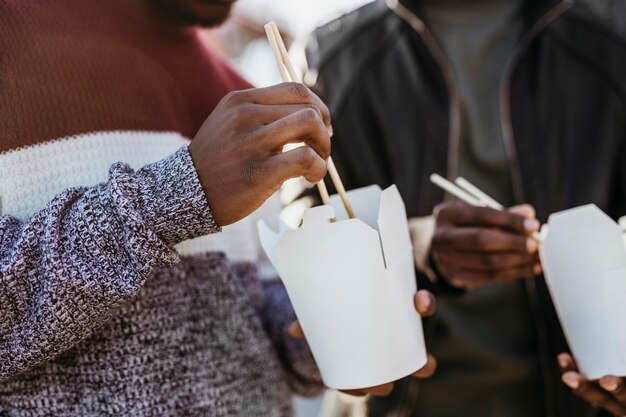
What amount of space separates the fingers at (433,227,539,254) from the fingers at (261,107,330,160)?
0.41m

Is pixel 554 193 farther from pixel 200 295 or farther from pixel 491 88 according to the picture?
pixel 200 295

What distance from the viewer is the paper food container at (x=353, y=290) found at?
0.74 metres

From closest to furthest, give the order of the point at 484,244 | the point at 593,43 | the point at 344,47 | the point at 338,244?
the point at 338,244 → the point at 484,244 → the point at 593,43 → the point at 344,47

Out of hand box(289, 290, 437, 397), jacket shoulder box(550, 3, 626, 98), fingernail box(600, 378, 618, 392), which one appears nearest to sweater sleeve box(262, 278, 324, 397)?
hand box(289, 290, 437, 397)

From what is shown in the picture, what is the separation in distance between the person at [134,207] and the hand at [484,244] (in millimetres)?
188

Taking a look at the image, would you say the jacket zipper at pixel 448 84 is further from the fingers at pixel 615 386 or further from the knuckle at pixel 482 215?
the fingers at pixel 615 386

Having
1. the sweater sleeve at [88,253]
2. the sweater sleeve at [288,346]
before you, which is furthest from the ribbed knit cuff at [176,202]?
the sweater sleeve at [288,346]

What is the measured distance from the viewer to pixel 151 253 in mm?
639

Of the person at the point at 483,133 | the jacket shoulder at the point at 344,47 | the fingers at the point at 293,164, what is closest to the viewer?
the fingers at the point at 293,164

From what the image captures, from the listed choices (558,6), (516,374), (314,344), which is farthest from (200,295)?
(558,6)

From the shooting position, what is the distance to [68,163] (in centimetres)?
76

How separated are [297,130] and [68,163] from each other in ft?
0.97

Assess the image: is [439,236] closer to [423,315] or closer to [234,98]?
[423,315]

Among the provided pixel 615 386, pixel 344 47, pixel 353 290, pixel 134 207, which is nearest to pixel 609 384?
pixel 615 386
